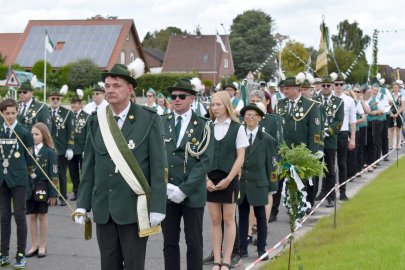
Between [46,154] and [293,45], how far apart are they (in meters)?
77.3

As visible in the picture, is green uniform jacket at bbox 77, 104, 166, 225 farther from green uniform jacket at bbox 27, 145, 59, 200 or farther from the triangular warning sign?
the triangular warning sign

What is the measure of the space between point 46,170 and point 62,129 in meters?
4.68

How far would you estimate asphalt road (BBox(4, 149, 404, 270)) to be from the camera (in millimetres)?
8926

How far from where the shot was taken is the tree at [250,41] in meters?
89.7

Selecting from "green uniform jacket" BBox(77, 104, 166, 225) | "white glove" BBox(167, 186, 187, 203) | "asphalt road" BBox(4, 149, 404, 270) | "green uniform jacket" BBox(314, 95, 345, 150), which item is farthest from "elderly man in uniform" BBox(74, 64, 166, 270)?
"green uniform jacket" BBox(314, 95, 345, 150)

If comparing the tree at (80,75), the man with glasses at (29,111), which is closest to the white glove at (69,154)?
the man with glasses at (29,111)

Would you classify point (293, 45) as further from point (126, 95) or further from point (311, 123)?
point (126, 95)

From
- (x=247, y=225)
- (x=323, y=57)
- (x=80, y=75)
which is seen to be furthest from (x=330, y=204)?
(x=80, y=75)

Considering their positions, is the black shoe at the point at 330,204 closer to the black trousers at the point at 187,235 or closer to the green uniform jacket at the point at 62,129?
the green uniform jacket at the point at 62,129

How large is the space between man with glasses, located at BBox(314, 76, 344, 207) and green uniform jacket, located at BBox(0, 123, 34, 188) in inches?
229

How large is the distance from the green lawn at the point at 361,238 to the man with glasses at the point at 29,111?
17.5ft

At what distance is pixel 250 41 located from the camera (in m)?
91.4

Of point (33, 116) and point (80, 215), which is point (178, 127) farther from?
point (33, 116)

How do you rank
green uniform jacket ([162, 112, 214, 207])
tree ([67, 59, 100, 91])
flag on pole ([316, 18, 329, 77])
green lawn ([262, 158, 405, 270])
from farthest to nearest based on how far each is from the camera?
tree ([67, 59, 100, 91])
flag on pole ([316, 18, 329, 77])
green lawn ([262, 158, 405, 270])
green uniform jacket ([162, 112, 214, 207])
